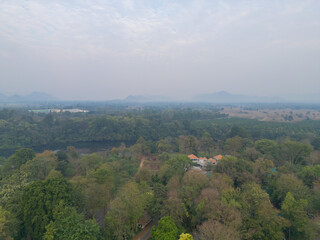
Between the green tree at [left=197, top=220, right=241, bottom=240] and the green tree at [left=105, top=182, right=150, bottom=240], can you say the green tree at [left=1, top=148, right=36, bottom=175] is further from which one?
Answer: the green tree at [left=197, top=220, right=241, bottom=240]

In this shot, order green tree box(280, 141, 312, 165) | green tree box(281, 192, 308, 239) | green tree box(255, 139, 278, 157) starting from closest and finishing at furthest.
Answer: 1. green tree box(281, 192, 308, 239)
2. green tree box(280, 141, 312, 165)
3. green tree box(255, 139, 278, 157)

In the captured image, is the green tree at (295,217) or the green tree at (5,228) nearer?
the green tree at (5,228)

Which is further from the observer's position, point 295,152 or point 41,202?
point 295,152

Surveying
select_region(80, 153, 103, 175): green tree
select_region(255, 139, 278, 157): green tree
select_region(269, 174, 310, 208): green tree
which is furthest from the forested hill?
select_region(80, 153, 103, 175): green tree

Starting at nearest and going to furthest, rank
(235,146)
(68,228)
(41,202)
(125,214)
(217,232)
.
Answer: (217,232) → (68,228) → (41,202) → (125,214) → (235,146)

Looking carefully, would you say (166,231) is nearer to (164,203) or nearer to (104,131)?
(164,203)

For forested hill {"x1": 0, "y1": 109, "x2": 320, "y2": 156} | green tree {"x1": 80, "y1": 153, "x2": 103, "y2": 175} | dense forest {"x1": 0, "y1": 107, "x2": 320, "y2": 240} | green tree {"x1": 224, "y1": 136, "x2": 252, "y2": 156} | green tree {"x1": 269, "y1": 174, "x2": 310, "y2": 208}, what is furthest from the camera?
forested hill {"x1": 0, "y1": 109, "x2": 320, "y2": 156}

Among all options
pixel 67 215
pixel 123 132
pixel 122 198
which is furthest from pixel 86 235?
pixel 123 132

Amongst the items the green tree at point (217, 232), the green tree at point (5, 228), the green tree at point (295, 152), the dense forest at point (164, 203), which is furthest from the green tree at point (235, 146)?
the green tree at point (5, 228)

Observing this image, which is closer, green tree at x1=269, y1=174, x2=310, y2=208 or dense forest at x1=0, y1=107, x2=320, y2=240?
dense forest at x1=0, y1=107, x2=320, y2=240

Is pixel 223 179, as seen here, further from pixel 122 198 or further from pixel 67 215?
pixel 67 215

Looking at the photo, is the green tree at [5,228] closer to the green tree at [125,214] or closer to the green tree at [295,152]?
the green tree at [125,214]

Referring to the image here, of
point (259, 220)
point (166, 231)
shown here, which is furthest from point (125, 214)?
point (259, 220)
